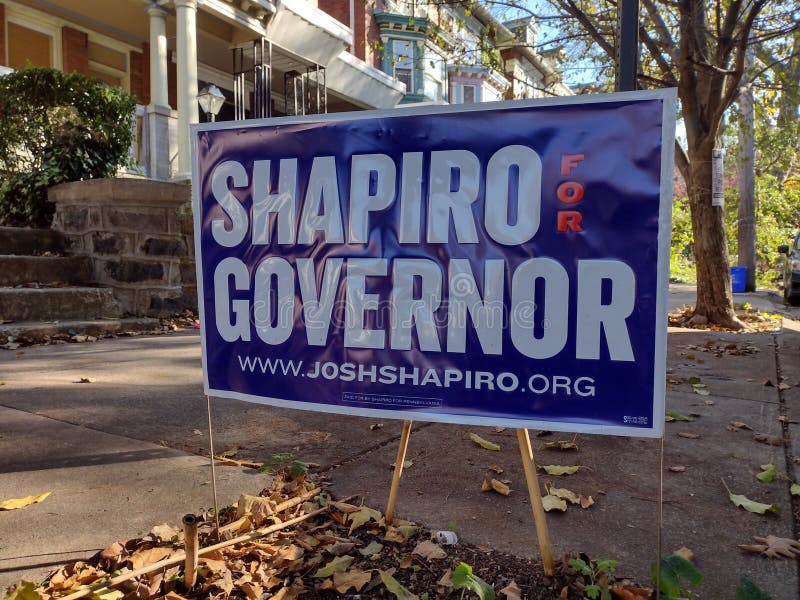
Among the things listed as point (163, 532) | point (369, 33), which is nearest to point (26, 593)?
point (163, 532)

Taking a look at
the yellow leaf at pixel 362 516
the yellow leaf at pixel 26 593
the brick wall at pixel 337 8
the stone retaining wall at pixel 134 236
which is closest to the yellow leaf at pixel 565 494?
the yellow leaf at pixel 362 516

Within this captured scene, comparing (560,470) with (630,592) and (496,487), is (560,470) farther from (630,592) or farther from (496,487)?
(630,592)

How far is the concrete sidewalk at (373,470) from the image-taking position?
2.14m

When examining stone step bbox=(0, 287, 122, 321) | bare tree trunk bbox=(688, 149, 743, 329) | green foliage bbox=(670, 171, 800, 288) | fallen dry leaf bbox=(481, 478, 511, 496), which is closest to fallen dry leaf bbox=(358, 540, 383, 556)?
fallen dry leaf bbox=(481, 478, 511, 496)

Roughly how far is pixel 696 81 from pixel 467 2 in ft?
10.4

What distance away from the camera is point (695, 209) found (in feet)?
27.9

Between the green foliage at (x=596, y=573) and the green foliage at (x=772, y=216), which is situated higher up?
the green foliage at (x=772, y=216)

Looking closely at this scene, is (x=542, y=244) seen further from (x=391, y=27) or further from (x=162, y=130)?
(x=391, y=27)

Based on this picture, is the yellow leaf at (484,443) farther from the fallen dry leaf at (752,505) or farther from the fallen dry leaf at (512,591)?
the fallen dry leaf at (512,591)

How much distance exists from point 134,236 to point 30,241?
1.13 m

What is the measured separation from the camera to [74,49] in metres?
12.8

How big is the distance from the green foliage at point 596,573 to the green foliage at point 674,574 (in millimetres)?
136

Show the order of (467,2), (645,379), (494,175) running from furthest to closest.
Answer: (467,2) < (494,175) < (645,379)

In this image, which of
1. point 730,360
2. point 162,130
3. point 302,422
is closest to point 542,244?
point 302,422
